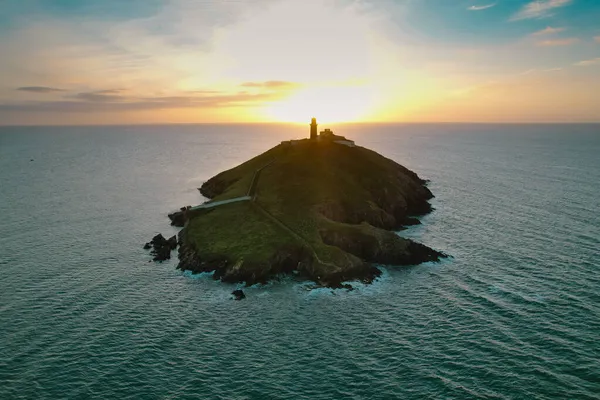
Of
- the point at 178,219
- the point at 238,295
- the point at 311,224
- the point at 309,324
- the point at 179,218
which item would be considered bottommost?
the point at 309,324

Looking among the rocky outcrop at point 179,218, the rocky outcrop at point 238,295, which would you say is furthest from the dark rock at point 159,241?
the rocky outcrop at point 238,295

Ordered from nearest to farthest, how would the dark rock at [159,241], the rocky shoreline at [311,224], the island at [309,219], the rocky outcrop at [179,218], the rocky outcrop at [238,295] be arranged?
the rocky outcrop at [238,295] < the rocky shoreline at [311,224] < the island at [309,219] < the dark rock at [159,241] < the rocky outcrop at [179,218]

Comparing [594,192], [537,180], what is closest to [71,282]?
[594,192]

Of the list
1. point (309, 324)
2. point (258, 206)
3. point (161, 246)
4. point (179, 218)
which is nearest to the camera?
point (309, 324)

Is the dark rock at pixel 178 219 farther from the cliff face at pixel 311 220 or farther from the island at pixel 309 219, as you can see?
the cliff face at pixel 311 220

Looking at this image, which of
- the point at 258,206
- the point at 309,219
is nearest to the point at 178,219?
the point at 258,206

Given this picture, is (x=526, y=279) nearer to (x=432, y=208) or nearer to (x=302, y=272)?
(x=302, y=272)

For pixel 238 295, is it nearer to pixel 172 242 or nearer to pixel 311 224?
pixel 311 224
